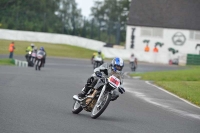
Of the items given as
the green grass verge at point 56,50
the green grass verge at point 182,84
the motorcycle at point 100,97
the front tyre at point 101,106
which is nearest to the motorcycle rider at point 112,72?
the motorcycle at point 100,97

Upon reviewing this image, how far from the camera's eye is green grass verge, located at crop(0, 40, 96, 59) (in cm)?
6662

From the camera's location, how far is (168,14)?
75688 millimetres

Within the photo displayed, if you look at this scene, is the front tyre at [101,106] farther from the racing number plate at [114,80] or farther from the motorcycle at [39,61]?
the motorcycle at [39,61]

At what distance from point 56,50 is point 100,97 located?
57141 mm

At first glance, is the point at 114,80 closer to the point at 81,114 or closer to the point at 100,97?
the point at 100,97

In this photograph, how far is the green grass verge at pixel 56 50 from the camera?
66.6m

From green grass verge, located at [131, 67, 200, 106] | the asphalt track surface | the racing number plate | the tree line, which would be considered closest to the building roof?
the tree line

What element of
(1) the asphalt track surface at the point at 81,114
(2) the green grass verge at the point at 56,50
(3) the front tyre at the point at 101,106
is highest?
(3) the front tyre at the point at 101,106

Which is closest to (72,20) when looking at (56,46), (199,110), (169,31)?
(56,46)

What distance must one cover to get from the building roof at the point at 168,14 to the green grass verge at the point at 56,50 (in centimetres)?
791

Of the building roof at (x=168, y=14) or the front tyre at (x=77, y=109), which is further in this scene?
the building roof at (x=168, y=14)

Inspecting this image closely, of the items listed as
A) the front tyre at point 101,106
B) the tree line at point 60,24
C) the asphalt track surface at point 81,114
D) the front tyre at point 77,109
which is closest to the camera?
the asphalt track surface at point 81,114

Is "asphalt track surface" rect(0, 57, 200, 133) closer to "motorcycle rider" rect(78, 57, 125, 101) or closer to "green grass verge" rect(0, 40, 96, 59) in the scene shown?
"motorcycle rider" rect(78, 57, 125, 101)

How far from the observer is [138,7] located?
77.2 metres
